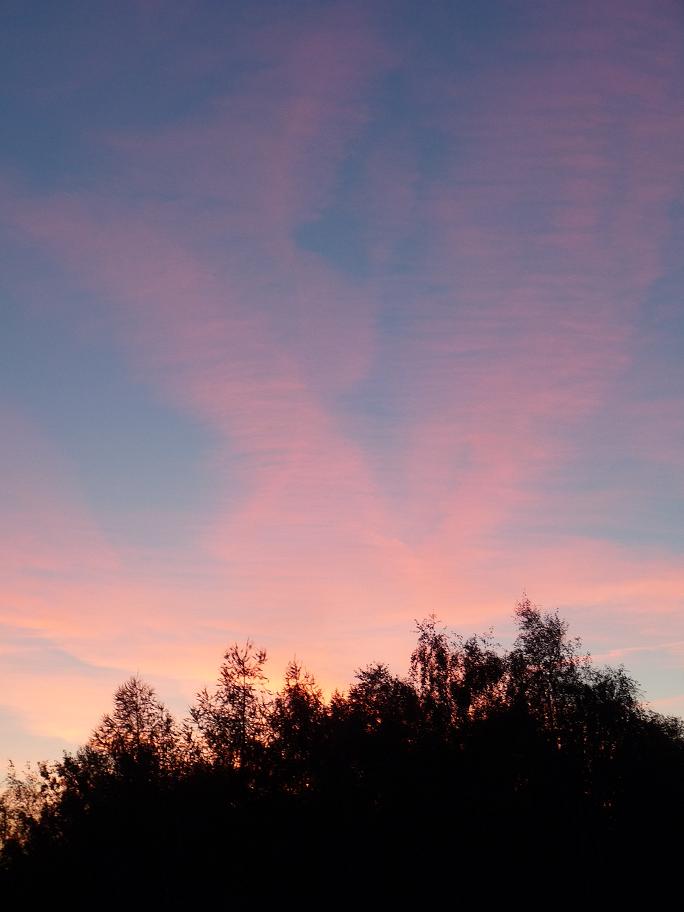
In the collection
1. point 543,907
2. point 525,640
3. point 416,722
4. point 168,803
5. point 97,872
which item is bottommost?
point 543,907

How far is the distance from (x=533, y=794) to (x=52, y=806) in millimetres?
44760

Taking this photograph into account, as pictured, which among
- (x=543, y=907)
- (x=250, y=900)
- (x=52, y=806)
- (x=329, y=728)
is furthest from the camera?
(x=52, y=806)

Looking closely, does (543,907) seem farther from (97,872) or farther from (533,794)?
(97,872)

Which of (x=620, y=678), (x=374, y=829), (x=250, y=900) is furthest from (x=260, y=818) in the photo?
(x=620, y=678)

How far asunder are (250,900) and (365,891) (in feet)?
28.0

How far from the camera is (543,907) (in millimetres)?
48531

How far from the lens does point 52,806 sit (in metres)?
68.6

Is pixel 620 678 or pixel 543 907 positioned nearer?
pixel 543 907

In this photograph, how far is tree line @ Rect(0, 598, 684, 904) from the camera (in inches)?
2036

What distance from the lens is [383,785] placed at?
2110 inches

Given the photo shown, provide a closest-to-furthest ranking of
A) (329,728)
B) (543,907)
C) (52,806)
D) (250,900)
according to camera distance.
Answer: (543,907) < (250,900) < (329,728) < (52,806)

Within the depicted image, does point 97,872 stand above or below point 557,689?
below

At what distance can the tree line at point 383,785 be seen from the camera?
51719 millimetres

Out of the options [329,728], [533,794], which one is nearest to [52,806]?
[329,728]
